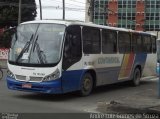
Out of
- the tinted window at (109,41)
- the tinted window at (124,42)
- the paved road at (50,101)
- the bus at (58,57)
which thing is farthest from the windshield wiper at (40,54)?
the tinted window at (124,42)

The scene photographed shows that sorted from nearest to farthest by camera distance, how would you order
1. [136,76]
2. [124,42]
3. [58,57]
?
[58,57], [124,42], [136,76]

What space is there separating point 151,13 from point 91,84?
9591 centimetres

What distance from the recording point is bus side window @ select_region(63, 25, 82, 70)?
15471 mm

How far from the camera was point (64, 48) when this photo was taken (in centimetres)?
1536

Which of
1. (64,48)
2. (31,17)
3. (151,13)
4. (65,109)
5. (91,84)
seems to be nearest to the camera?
(65,109)

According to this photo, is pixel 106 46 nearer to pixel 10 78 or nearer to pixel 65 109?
pixel 10 78

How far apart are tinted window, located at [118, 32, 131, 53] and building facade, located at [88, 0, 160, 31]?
291 feet

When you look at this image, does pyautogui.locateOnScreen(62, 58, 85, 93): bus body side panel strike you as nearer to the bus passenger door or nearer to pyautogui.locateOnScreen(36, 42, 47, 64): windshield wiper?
the bus passenger door

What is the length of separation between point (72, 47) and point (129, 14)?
99011 mm

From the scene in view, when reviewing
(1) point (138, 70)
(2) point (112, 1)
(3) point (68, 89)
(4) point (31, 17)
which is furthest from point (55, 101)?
(2) point (112, 1)

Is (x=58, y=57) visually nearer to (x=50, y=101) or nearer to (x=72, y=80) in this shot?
(x=72, y=80)

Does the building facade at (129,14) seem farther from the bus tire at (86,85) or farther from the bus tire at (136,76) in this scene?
the bus tire at (86,85)

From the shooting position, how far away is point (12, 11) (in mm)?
69375

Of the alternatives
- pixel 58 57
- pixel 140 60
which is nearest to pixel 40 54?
pixel 58 57
